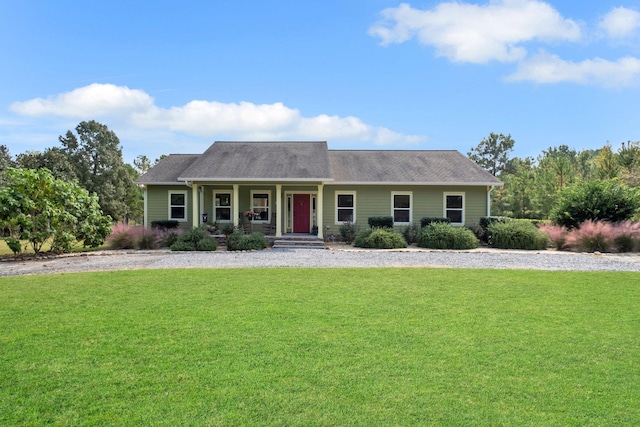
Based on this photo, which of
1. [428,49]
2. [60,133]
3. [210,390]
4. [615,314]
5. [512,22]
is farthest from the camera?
[60,133]

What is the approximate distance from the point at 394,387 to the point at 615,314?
4.54 m

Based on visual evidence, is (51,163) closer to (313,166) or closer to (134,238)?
(134,238)

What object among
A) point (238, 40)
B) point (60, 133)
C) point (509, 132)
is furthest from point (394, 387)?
point (509, 132)

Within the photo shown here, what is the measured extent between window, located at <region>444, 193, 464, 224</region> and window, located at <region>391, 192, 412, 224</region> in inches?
71.1

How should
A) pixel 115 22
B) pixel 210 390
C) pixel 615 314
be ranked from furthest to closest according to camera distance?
pixel 115 22 < pixel 615 314 < pixel 210 390

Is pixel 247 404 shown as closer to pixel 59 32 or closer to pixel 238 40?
pixel 238 40

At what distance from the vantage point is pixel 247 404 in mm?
3131

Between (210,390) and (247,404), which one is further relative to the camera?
(210,390)

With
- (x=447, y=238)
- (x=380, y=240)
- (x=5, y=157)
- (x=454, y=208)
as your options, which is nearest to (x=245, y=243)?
(x=380, y=240)

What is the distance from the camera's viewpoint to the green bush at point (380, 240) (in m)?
15.8

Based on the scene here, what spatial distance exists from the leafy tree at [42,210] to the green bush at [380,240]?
10810mm

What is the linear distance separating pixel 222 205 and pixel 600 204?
57.1 ft

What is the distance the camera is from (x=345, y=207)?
62.4ft

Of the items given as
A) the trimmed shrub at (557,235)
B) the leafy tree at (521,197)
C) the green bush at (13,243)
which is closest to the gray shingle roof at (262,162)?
the green bush at (13,243)
